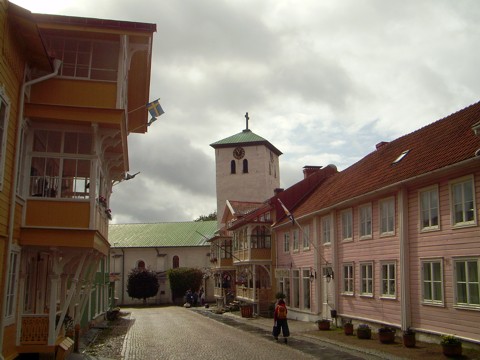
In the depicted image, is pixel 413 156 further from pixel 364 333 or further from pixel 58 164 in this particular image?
pixel 58 164

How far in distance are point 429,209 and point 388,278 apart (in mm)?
3728

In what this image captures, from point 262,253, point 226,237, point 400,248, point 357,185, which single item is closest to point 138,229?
point 226,237

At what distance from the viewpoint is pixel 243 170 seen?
6144cm

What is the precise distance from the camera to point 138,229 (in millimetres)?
74125

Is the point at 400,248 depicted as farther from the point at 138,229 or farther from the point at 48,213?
the point at 138,229

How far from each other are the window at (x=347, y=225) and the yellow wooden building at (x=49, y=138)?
1236 cm

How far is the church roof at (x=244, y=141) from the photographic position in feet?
201

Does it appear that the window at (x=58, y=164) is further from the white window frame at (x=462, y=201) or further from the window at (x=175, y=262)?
the window at (x=175, y=262)

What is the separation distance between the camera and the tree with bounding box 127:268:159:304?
58.8m

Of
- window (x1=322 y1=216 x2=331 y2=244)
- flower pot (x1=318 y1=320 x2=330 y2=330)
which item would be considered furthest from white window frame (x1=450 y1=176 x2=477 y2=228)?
window (x1=322 y1=216 x2=331 y2=244)

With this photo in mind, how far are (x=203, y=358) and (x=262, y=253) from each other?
20510 mm

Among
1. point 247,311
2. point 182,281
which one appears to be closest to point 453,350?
point 247,311

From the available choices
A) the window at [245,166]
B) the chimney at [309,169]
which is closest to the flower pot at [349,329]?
the chimney at [309,169]

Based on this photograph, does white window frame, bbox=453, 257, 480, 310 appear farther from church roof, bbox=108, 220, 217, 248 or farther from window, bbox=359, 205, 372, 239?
church roof, bbox=108, 220, 217, 248
